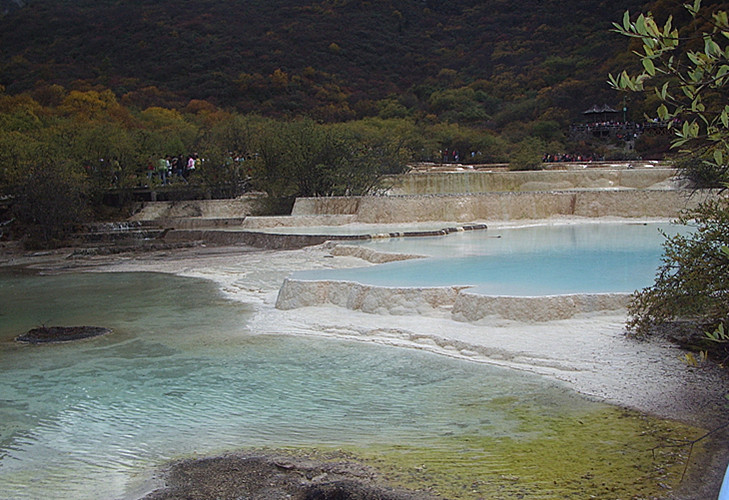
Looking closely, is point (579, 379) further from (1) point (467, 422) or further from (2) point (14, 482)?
(2) point (14, 482)

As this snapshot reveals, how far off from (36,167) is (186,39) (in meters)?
61.0

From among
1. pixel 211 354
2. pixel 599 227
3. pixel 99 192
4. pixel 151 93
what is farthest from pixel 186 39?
pixel 211 354

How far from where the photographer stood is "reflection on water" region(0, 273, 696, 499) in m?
5.51

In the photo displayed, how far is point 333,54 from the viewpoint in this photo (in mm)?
79188

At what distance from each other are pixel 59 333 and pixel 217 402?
394 cm

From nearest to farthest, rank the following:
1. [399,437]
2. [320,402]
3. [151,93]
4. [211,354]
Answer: [399,437]
[320,402]
[211,354]
[151,93]

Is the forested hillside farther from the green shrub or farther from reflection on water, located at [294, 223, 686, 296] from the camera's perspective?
the green shrub

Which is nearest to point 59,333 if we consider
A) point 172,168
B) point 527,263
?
point 527,263

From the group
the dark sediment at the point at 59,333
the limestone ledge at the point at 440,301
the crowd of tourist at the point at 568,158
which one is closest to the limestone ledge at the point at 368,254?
the limestone ledge at the point at 440,301

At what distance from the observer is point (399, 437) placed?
5660mm

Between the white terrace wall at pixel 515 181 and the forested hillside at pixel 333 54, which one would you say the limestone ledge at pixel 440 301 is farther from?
the forested hillside at pixel 333 54

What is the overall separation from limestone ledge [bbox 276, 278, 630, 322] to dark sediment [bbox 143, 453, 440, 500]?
13.2ft

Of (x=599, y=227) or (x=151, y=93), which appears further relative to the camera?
(x=151, y=93)

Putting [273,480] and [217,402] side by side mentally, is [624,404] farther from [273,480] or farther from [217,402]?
[217,402]
